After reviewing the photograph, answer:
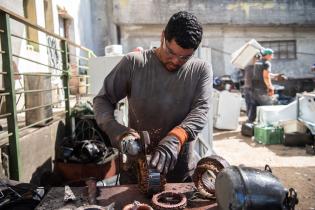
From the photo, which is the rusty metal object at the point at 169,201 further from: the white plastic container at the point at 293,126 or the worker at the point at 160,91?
the white plastic container at the point at 293,126

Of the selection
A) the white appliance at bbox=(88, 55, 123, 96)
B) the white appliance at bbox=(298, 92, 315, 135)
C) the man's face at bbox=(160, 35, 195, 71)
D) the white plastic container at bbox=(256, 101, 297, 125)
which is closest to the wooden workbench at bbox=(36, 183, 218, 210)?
the man's face at bbox=(160, 35, 195, 71)

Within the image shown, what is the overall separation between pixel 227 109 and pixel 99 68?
178 inches

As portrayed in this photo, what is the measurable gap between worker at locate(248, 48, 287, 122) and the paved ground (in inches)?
38.7

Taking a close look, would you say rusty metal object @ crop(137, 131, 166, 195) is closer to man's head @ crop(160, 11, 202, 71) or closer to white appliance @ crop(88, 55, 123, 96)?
man's head @ crop(160, 11, 202, 71)

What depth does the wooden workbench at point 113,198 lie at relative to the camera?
65.4 inches

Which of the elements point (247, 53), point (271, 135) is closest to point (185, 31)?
point (271, 135)

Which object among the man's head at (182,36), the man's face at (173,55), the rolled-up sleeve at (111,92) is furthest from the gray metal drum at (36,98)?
the man's head at (182,36)

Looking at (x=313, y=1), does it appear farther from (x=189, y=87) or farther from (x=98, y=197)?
(x=98, y=197)

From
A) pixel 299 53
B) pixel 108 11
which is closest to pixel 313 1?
pixel 299 53

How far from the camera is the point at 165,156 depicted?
172 cm

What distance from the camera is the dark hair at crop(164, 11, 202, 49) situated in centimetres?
200

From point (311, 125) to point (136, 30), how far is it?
9.88 meters

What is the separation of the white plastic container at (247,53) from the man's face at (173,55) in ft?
21.7

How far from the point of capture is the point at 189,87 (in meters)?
2.34
